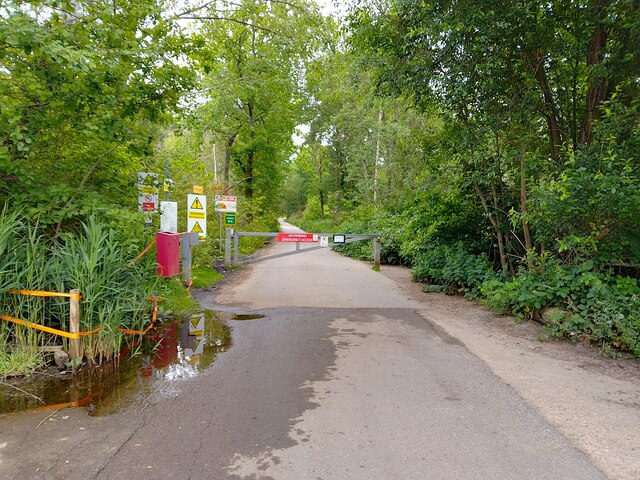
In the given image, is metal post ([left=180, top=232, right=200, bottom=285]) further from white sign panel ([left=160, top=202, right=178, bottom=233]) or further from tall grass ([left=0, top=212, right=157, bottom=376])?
tall grass ([left=0, top=212, right=157, bottom=376])

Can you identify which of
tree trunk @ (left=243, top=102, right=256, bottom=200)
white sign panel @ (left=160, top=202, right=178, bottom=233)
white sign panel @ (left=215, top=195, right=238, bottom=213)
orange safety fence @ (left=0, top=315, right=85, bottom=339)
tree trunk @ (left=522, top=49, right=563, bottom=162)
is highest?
tree trunk @ (left=243, top=102, right=256, bottom=200)

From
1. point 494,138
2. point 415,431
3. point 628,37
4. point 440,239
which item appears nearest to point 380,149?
point 440,239

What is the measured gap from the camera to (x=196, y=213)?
10.3m

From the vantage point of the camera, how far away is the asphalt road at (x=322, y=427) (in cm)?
281

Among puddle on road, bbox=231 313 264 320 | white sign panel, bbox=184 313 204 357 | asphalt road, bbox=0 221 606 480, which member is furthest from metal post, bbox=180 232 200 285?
asphalt road, bbox=0 221 606 480

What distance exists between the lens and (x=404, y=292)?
1002 cm

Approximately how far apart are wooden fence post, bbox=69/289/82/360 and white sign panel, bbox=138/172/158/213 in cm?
227

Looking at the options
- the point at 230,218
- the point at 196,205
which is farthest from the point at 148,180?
the point at 230,218

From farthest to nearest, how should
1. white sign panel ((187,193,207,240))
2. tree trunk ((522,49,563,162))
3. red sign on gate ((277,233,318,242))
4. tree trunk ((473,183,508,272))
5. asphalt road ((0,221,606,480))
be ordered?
red sign on gate ((277,233,318,242)) → white sign panel ((187,193,207,240)) → tree trunk ((473,183,508,272)) → tree trunk ((522,49,563,162)) → asphalt road ((0,221,606,480))

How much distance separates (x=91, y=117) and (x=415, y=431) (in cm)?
516

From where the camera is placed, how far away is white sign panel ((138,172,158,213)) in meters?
6.32

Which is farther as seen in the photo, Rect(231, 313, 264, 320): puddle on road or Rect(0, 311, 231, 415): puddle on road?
Rect(231, 313, 264, 320): puddle on road

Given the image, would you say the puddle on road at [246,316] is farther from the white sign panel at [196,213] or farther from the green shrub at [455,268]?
the green shrub at [455,268]

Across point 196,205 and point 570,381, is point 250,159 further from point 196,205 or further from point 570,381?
point 570,381
